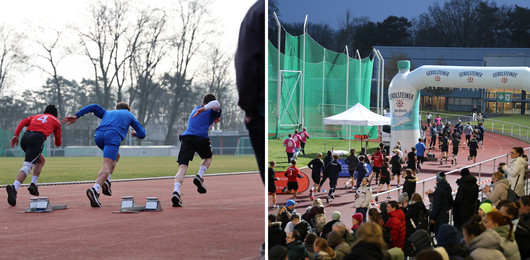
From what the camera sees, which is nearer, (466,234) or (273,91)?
(466,234)

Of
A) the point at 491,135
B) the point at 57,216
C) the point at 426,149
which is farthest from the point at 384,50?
→ the point at 57,216

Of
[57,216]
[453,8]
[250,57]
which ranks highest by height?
[453,8]

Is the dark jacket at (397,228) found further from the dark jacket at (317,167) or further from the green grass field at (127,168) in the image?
the green grass field at (127,168)

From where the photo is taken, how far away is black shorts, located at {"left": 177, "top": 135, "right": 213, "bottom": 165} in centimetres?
742

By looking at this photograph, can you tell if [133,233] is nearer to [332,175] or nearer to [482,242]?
[482,242]

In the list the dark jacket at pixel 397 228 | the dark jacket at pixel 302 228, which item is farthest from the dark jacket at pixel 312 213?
the dark jacket at pixel 397 228

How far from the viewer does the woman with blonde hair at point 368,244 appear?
3807mm

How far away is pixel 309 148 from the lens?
23.0m

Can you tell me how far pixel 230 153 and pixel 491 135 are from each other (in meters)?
29.5

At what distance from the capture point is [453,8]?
675 inches

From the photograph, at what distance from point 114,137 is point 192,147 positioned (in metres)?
1.38

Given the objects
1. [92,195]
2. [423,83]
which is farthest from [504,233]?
[423,83]

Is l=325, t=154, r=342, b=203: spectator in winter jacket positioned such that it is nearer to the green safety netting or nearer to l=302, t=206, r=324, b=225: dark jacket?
l=302, t=206, r=324, b=225: dark jacket

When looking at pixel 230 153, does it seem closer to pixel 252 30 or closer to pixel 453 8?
pixel 453 8
